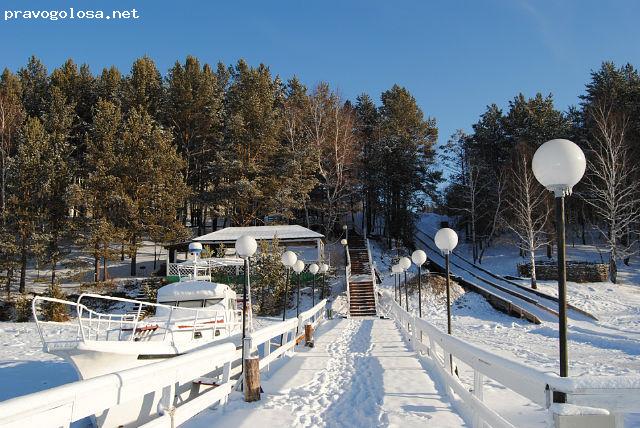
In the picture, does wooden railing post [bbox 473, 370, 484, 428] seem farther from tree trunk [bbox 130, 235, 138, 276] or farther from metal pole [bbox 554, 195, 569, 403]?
tree trunk [bbox 130, 235, 138, 276]

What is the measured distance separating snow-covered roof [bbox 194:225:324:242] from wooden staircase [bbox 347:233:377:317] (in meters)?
4.19

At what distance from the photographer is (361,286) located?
31.1 m

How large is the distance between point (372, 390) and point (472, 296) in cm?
2373

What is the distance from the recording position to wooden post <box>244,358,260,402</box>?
6969 millimetres

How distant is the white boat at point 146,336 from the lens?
8016 millimetres

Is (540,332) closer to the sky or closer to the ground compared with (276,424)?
closer to the ground

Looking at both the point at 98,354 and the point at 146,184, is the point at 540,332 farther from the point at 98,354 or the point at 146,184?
the point at 146,184

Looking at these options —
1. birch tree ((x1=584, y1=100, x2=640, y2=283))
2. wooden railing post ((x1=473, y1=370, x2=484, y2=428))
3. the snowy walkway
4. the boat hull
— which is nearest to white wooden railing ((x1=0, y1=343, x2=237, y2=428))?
the snowy walkway

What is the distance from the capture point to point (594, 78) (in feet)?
155

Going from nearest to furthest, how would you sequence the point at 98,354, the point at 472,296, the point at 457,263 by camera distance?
the point at 98,354 < the point at 472,296 < the point at 457,263

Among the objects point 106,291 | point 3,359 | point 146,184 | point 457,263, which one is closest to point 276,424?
point 3,359

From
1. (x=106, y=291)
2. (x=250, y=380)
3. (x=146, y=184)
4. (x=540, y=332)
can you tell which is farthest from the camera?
(x=146, y=184)

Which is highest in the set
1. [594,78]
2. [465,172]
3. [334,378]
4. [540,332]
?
[594,78]

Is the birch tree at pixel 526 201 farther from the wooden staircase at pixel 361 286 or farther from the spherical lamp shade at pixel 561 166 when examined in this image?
the spherical lamp shade at pixel 561 166
